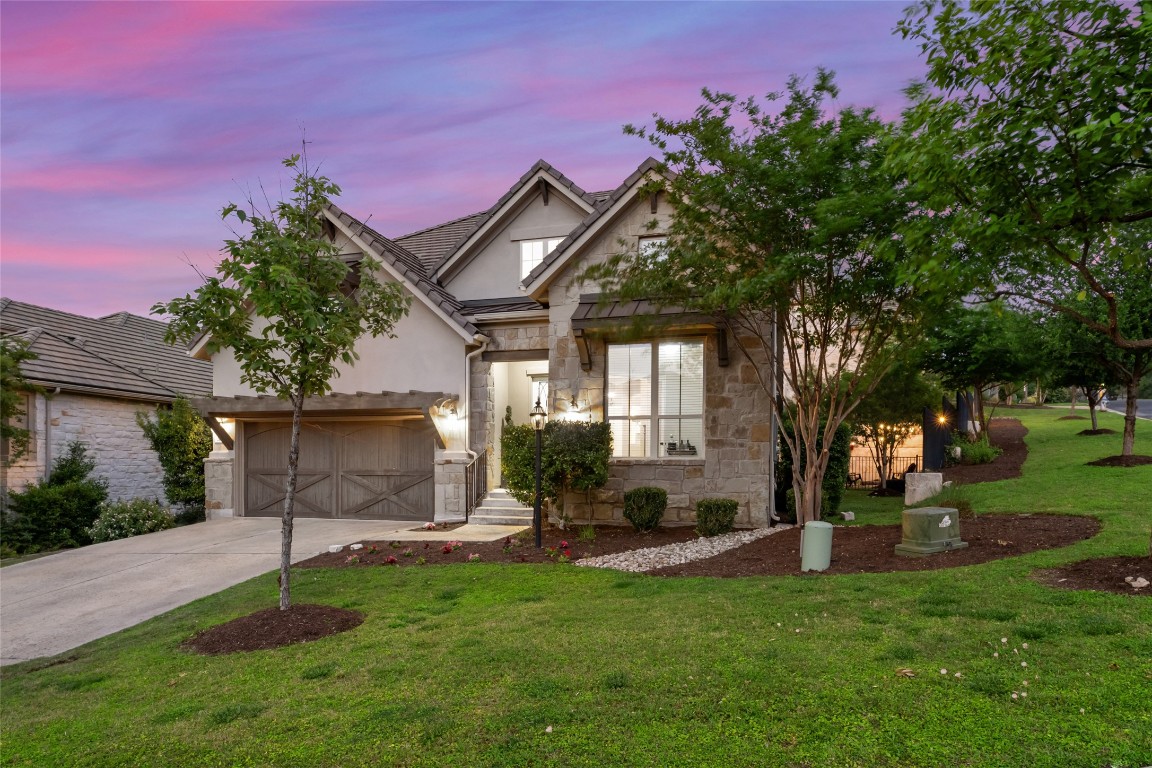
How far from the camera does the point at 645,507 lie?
11555 millimetres

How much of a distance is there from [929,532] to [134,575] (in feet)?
37.3

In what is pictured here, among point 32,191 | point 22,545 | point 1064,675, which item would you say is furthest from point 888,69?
point 22,545

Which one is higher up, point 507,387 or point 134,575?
point 507,387

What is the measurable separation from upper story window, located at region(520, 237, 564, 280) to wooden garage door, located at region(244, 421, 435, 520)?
4.35m

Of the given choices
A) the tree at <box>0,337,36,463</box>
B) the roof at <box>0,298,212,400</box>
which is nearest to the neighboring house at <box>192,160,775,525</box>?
the tree at <box>0,337,36,463</box>

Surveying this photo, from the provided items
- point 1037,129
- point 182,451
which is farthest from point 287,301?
point 182,451

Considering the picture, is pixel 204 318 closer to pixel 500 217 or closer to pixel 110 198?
pixel 500 217

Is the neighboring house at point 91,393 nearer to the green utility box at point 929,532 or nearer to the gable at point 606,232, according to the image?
the gable at point 606,232

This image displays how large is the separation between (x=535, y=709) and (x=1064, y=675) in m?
3.19

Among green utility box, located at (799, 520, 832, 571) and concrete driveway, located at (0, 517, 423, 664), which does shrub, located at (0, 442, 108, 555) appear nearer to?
concrete driveway, located at (0, 517, 423, 664)

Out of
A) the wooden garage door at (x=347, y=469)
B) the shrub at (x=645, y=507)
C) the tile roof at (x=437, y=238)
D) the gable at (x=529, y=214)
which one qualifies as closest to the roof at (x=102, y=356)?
the wooden garage door at (x=347, y=469)

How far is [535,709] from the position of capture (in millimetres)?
4223

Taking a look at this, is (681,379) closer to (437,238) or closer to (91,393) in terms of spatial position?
(437,238)

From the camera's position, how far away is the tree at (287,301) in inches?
258
